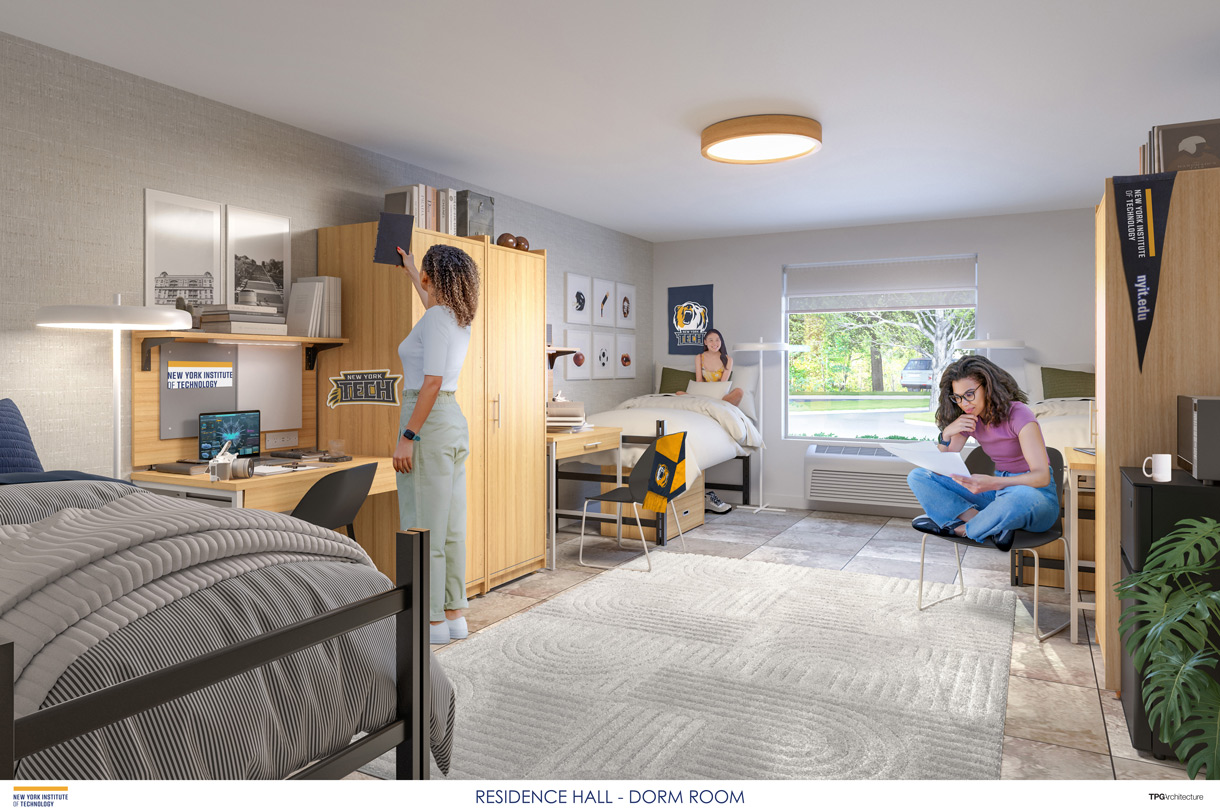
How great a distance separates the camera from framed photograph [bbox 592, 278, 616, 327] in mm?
6621

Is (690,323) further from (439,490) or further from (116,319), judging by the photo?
(116,319)

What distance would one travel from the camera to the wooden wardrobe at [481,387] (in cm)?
386

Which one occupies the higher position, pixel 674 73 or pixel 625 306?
pixel 674 73

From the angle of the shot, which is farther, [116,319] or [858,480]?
[858,480]

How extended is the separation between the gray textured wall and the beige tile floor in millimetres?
1932

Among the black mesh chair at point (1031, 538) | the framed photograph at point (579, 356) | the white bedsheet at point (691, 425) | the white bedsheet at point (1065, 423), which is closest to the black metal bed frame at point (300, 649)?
the black mesh chair at point (1031, 538)

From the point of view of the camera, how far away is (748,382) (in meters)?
7.14

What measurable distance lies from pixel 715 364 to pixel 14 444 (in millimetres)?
5366

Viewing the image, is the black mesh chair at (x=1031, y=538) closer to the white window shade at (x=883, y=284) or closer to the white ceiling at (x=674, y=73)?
the white ceiling at (x=674, y=73)

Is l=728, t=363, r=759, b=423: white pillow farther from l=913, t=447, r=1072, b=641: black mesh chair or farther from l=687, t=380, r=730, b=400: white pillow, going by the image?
l=913, t=447, r=1072, b=641: black mesh chair

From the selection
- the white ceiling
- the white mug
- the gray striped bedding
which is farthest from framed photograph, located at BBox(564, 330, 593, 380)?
the gray striped bedding

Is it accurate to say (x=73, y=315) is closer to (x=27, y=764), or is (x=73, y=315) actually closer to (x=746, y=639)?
(x=27, y=764)

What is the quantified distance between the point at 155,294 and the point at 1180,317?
155 inches

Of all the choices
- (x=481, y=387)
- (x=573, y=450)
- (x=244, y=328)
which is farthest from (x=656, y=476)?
(x=244, y=328)
